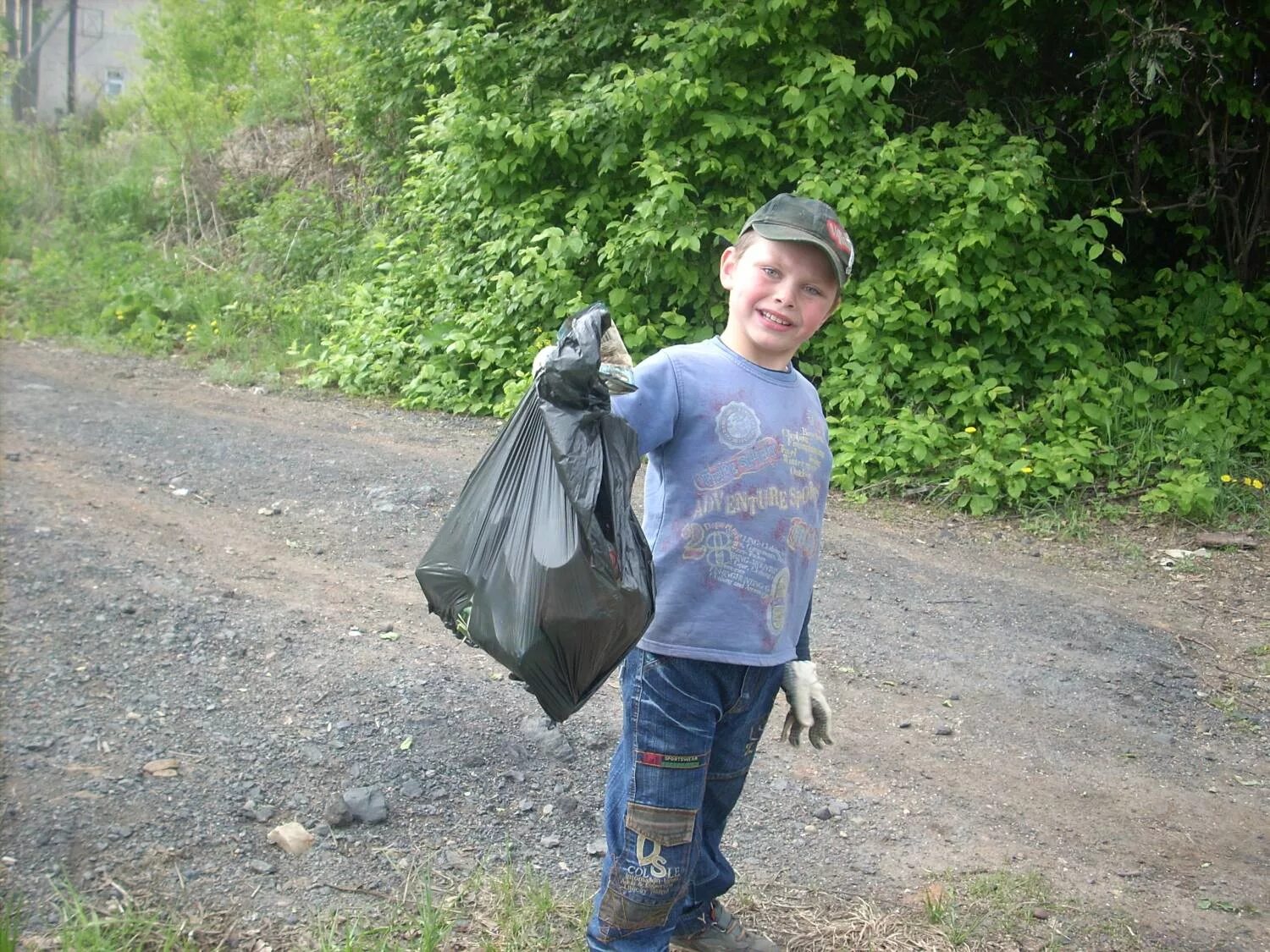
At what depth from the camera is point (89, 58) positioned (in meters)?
19.5

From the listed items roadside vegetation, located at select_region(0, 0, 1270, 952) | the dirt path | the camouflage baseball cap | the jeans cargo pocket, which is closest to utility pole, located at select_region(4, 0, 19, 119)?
roadside vegetation, located at select_region(0, 0, 1270, 952)

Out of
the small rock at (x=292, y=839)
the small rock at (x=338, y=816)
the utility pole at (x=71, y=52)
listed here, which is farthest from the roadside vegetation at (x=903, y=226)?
the utility pole at (x=71, y=52)

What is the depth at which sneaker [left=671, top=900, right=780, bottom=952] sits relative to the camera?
2.76 m

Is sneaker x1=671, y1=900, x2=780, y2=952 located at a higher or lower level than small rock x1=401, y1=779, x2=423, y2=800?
higher

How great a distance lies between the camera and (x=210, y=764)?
343 centimetres

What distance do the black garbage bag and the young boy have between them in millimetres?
158

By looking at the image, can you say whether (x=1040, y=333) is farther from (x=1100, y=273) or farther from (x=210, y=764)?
(x=210, y=764)

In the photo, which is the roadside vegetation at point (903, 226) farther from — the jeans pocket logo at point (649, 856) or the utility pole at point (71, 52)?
the utility pole at point (71, 52)

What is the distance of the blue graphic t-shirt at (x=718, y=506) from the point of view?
238 centimetres

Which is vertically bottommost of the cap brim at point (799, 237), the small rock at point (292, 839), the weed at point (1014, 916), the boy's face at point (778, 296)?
the small rock at point (292, 839)

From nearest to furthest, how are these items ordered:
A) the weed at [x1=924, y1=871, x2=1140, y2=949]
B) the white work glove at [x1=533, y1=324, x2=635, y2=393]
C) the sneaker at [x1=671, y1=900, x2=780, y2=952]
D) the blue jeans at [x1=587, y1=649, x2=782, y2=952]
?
the white work glove at [x1=533, y1=324, x2=635, y2=393] < the blue jeans at [x1=587, y1=649, x2=782, y2=952] < the sneaker at [x1=671, y1=900, x2=780, y2=952] < the weed at [x1=924, y1=871, x2=1140, y2=949]

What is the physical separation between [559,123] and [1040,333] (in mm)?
3743

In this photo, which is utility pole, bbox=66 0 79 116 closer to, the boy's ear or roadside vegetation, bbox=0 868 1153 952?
roadside vegetation, bbox=0 868 1153 952

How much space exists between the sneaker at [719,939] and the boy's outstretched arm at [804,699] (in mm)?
466
